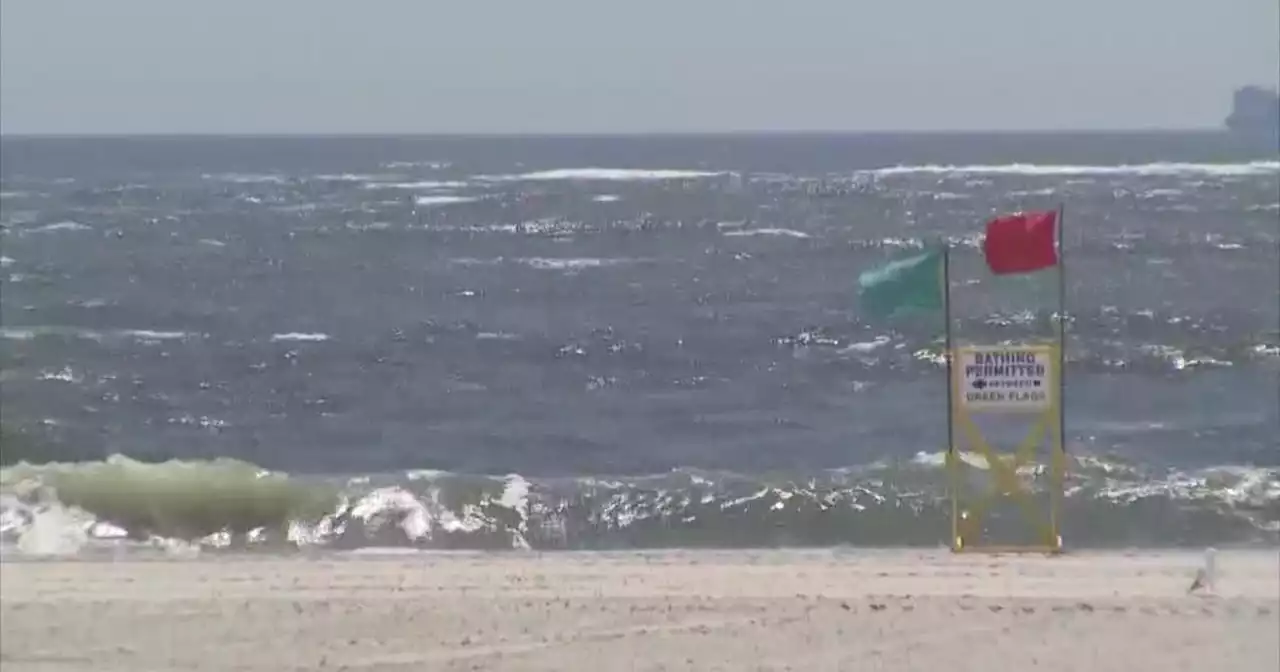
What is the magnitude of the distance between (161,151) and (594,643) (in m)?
129

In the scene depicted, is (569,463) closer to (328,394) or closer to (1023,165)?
(328,394)

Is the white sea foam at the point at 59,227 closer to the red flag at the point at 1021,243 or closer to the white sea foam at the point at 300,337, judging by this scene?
the white sea foam at the point at 300,337

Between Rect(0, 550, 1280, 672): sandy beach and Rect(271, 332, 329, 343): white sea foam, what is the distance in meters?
18.3

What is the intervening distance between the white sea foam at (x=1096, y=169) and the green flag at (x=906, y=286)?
77.0 meters

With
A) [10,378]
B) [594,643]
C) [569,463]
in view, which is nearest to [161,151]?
[10,378]

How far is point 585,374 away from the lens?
85.4ft

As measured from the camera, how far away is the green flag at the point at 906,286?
1179 cm

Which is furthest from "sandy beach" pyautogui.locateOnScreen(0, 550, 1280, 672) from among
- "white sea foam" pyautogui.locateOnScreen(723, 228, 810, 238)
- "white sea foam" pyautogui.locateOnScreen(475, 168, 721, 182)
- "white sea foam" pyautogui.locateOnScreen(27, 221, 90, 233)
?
"white sea foam" pyautogui.locateOnScreen(475, 168, 721, 182)

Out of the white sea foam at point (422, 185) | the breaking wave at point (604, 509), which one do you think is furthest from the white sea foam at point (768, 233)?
the breaking wave at point (604, 509)

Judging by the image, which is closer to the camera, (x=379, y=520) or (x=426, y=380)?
(x=379, y=520)

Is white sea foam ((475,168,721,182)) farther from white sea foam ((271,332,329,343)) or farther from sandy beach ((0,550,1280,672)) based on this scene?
sandy beach ((0,550,1280,672))

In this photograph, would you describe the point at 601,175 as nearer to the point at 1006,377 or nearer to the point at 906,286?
the point at 906,286

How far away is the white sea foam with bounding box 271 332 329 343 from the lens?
30.4 metres

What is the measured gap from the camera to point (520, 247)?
152 feet
